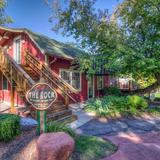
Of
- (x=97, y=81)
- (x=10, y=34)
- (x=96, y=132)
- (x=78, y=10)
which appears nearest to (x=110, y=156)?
(x=96, y=132)

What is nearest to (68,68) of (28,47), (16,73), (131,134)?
(28,47)

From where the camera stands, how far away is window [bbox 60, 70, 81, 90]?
14.6m

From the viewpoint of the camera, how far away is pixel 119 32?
13.0 metres

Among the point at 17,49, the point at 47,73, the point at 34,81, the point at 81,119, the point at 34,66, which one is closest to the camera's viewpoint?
the point at 81,119

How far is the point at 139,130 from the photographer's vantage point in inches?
332

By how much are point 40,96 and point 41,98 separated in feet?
0.20

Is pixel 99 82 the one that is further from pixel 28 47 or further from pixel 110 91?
pixel 28 47

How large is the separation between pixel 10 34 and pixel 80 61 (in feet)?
17.8

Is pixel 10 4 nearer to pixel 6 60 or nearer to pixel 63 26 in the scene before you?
pixel 63 26

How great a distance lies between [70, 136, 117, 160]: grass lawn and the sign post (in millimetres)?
1065

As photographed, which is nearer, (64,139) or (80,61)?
(64,139)

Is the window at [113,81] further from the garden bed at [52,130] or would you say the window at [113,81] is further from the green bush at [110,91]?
the garden bed at [52,130]

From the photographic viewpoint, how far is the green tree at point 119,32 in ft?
39.4

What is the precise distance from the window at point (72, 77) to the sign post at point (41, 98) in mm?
8834
